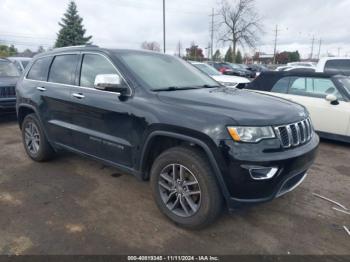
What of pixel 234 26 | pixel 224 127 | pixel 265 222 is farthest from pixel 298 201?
pixel 234 26

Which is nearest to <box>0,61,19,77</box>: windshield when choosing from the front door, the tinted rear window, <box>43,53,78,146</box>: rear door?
<box>43,53,78,146</box>: rear door

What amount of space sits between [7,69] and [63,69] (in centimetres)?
544

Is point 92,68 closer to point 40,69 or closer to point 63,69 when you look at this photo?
point 63,69

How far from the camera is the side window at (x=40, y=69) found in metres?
4.52

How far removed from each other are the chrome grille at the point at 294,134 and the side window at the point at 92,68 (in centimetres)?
200

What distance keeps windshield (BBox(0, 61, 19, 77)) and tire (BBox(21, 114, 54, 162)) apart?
4.27 m

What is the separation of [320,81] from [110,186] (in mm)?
→ 4781

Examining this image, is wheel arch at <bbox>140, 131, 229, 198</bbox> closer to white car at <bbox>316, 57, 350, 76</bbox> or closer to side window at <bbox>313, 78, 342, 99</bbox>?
side window at <bbox>313, 78, 342, 99</bbox>

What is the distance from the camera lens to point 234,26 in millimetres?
35750

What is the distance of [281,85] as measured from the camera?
6.67 meters

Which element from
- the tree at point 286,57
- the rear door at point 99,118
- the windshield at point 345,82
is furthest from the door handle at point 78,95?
the tree at point 286,57

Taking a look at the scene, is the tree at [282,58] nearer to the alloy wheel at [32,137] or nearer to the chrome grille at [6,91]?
the chrome grille at [6,91]

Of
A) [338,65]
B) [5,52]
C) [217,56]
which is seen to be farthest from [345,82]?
[217,56]

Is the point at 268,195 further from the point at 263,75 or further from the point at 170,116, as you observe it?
the point at 263,75
